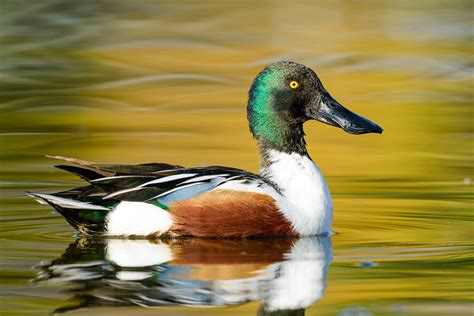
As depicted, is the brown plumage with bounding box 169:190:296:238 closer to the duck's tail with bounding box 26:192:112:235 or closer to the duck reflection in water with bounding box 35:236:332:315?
the duck reflection in water with bounding box 35:236:332:315

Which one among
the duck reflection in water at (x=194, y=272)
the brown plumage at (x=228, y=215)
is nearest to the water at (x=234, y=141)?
the duck reflection in water at (x=194, y=272)

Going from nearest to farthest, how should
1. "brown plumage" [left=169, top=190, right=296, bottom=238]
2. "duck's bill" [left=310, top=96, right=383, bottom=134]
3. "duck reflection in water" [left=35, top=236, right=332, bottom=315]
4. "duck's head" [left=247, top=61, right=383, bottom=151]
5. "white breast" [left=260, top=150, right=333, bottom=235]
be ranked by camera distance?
"duck reflection in water" [left=35, top=236, right=332, bottom=315] → "brown plumage" [left=169, top=190, right=296, bottom=238] → "white breast" [left=260, top=150, right=333, bottom=235] → "duck's head" [left=247, top=61, right=383, bottom=151] → "duck's bill" [left=310, top=96, right=383, bottom=134]

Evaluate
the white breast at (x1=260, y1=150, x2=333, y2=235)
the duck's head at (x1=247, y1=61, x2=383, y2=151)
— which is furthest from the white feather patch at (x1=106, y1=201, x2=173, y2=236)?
the duck's head at (x1=247, y1=61, x2=383, y2=151)

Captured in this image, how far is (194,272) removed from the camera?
7.21 m

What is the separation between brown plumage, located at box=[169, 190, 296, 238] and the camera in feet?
27.2

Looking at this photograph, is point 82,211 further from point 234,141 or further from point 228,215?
point 234,141

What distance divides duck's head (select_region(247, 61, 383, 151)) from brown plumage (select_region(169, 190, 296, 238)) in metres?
0.70

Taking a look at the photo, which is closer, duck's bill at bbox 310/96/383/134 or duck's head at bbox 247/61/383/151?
duck's head at bbox 247/61/383/151

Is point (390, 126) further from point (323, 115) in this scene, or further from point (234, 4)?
point (234, 4)

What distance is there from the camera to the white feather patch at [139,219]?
27.4 feet

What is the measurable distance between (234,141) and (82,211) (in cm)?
429

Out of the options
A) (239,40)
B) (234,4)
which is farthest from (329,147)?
(234,4)

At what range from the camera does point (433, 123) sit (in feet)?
44.7

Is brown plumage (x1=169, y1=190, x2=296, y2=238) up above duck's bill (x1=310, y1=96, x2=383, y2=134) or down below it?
below
